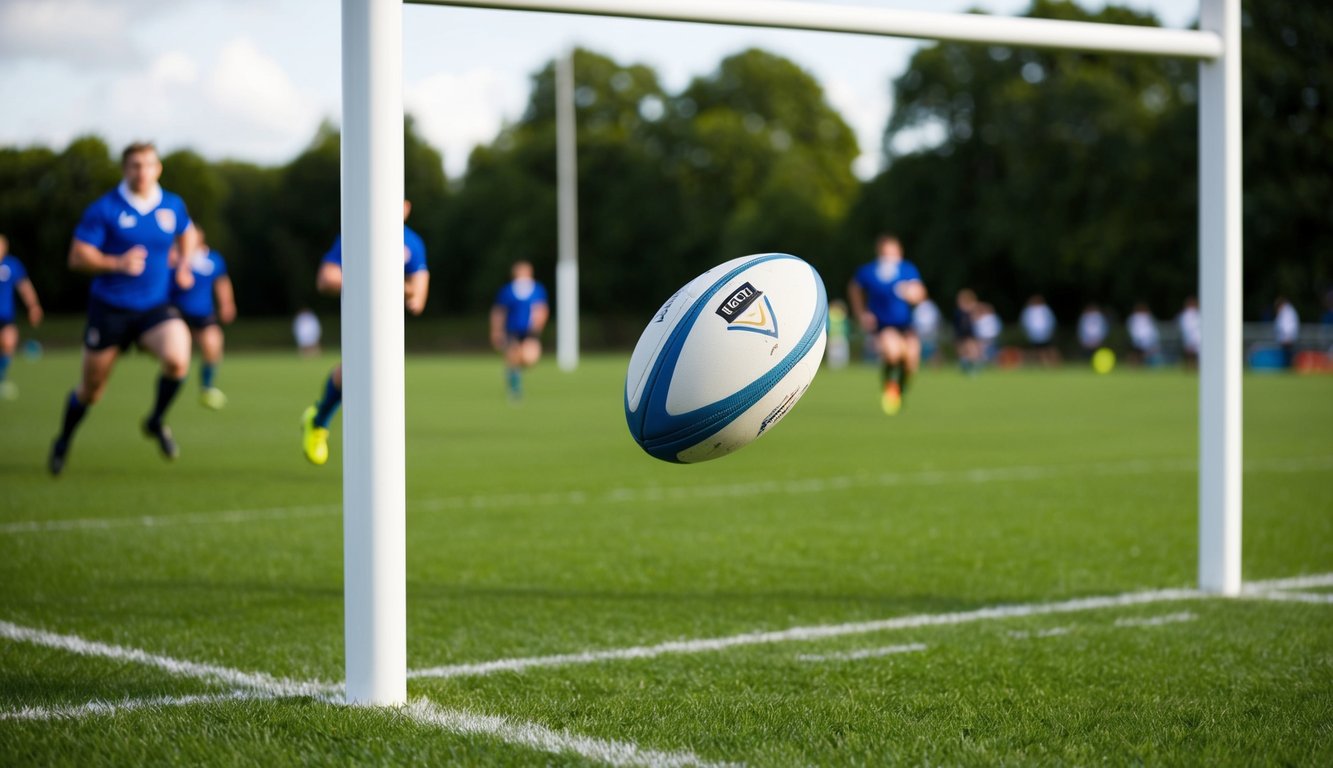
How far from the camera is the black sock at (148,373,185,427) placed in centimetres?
999

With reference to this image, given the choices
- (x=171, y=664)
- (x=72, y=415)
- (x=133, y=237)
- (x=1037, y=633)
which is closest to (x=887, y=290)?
(x=72, y=415)

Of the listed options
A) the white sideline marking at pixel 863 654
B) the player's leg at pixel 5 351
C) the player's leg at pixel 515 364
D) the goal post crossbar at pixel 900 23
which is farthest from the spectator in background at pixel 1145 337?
the white sideline marking at pixel 863 654

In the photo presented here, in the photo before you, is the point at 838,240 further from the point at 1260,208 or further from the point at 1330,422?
the point at 1330,422

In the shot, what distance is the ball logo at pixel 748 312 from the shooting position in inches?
161

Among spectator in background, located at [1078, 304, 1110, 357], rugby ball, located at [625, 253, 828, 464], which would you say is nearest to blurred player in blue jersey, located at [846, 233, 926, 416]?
rugby ball, located at [625, 253, 828, 464]

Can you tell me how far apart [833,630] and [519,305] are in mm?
18781

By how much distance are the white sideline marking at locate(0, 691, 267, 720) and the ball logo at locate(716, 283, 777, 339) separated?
1.67m

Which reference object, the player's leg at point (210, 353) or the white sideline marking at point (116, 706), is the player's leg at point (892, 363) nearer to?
the player's leg at point (210, 353)

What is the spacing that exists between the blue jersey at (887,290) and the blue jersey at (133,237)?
982cm

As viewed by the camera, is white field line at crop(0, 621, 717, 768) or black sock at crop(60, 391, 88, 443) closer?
white field line at crop(0, 621, 717, 768)

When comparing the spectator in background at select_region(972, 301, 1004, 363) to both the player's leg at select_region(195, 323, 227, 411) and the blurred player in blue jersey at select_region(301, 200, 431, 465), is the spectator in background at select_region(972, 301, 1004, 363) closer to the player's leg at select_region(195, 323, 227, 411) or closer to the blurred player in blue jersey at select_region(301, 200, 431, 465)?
the player's leg at select_region(195, 323, 227, 411)

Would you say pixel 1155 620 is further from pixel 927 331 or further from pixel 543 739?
pixel 927 331

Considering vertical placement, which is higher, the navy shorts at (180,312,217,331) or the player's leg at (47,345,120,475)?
the navy shorts at (180,312,217,331)

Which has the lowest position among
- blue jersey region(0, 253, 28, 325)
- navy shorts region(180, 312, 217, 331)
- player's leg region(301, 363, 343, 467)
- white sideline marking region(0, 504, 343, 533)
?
white sideline marking region(0, 504, 343, 533)
